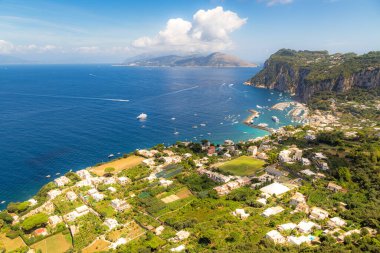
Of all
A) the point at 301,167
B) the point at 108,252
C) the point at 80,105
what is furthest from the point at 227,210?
the point at 80,105

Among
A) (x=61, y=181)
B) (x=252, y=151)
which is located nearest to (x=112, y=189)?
(x=61, y=181)

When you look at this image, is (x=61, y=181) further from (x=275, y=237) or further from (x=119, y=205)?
(x=275, y=237)

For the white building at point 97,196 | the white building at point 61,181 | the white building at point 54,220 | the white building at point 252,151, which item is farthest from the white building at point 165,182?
the white building at point 252,151

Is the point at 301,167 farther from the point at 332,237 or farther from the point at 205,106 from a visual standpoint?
the point at 205,106

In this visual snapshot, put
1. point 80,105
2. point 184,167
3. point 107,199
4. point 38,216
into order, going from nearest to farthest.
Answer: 1. point 38,216
2. point 107,199
3. point 184,167
4. point 80,105

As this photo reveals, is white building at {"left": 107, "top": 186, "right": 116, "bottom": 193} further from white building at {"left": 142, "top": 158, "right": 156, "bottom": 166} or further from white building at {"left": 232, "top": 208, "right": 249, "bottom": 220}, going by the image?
white building at {"left": 232, "top": 208, "right": 249, "bottom": 220}
